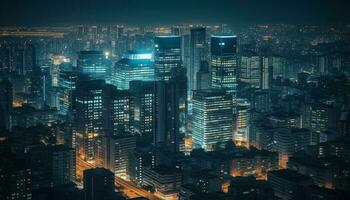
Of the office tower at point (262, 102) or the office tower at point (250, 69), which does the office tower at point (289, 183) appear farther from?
the office tower at point (250, 69)

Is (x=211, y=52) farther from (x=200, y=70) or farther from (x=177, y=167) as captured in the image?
(x=177, y=167)

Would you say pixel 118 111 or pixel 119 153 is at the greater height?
pixel 118 111

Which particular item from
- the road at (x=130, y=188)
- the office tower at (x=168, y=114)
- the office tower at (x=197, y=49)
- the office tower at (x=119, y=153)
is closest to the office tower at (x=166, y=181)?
the road at (x=130, y=188)

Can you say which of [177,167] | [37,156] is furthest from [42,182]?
[177,167]

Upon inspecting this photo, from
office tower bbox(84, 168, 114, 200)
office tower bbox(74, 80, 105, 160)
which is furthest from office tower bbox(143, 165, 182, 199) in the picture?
office tower bbox(74, 80, 105, 160)

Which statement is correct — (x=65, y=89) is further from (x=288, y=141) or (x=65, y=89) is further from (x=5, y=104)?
(x=288, y=141)

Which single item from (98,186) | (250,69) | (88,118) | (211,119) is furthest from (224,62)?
(98,186)
